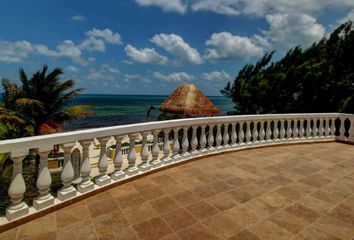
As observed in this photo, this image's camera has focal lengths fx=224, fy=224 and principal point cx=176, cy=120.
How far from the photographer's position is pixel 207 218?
259 centimetres

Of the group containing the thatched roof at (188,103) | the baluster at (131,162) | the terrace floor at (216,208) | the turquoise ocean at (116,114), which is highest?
the thatched roof at (188,103)

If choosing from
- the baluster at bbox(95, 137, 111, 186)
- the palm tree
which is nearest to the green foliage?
the baluster at bbox(95, 137, 111, 186)

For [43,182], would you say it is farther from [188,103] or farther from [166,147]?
[188,103]

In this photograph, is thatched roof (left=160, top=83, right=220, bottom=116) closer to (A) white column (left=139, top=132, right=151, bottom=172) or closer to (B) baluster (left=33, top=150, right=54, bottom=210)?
(A) white column (left=139, top=132, right=151, bottom=172)

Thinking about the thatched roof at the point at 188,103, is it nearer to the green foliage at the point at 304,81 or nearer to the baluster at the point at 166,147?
the baluster at the point at 166,147

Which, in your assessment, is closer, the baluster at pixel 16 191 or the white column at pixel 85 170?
the baluster at pixel 16 191

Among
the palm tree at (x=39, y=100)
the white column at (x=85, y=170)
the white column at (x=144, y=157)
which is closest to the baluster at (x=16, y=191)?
the white column at (x=85, y=170)

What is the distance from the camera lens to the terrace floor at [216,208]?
7.63ft

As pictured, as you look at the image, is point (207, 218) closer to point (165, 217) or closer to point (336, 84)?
point (165, 217)

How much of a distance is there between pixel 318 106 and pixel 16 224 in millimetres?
16269

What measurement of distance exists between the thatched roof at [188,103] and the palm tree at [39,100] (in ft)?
16.1

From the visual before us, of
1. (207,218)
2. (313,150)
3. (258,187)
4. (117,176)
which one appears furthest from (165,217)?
(313,150)

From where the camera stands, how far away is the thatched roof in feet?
34.9

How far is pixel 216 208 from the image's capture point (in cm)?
282
